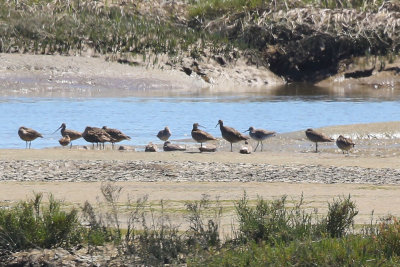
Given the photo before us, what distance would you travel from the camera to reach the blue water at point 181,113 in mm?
26188

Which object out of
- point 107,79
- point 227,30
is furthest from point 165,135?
point 227,30

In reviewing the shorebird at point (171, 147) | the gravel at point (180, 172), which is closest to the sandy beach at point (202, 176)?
the gravel at point (180, 172)

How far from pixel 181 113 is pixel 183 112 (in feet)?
0.51

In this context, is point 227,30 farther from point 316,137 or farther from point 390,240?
point 390,240

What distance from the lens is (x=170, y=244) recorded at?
10.7 metres

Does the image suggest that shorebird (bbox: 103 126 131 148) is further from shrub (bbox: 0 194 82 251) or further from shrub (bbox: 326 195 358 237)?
shrub (bbox: 326 195 358 237)

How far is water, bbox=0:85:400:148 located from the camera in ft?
86.0

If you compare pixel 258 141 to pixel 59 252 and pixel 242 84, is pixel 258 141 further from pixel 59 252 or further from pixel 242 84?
pixel 242 84

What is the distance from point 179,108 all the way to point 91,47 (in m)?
7.98

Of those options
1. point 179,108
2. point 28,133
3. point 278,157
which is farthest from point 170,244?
point 179,108

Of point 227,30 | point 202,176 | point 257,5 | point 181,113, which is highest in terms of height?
point 257,5

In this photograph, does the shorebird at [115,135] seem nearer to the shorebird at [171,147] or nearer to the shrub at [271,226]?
the shorebird at [171,147]

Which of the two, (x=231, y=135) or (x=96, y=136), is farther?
(x=231, y=135)

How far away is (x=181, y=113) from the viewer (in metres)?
29.2
